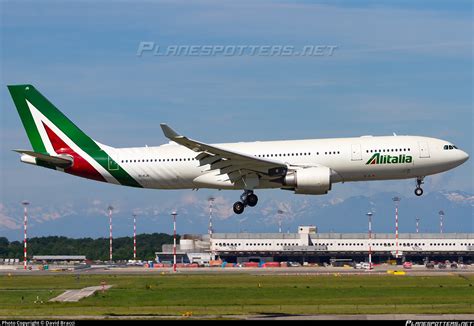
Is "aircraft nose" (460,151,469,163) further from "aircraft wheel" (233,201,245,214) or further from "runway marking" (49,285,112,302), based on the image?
"runway marking" (49,285,112,302)

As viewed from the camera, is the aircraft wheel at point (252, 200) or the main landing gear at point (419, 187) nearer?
the main landing gear at point (419, 187)

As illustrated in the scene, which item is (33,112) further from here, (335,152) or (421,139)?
(421,139)

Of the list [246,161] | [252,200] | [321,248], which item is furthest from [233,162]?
[321,248]

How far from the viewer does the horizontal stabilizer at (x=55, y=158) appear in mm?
72625

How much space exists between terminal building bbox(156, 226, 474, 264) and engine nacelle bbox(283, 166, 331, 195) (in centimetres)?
11519

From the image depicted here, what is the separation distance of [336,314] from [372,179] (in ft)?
51.5

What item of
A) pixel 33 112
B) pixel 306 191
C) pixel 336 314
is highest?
pixel 33 112

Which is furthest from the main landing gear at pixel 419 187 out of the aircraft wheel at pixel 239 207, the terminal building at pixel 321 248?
the terminal building at pixel 321 248

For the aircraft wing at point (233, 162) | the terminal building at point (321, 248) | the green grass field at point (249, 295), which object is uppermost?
the aircraft wing at point (233, 162)

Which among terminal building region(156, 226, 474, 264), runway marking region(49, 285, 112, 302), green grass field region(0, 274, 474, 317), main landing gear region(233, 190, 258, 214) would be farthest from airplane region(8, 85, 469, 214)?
terminal building region(156, 226, 474, 264)

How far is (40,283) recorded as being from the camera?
92500 millimetres

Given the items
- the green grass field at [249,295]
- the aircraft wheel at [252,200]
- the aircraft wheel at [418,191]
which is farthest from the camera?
the aircraft wheel at [252,200]

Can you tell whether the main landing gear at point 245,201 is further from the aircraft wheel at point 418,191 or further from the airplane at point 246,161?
the aircraft wheel at point 418,191

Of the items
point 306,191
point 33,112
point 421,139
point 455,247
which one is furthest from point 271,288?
point 455,247
